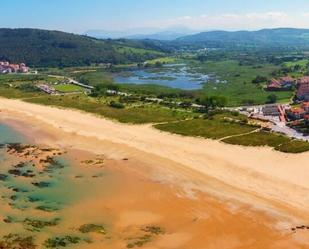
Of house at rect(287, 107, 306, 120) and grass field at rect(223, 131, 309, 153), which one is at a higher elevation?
house at rect(287, 107, 306, 120)

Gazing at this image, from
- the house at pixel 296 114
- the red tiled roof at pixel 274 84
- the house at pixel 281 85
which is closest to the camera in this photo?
the house at pixel 296 114

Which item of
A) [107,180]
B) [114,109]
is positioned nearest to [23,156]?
[107,180]

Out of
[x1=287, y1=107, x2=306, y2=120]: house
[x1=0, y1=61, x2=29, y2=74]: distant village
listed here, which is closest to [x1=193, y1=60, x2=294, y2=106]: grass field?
[x1=287, y1=107, x2=306, y2=120]: house

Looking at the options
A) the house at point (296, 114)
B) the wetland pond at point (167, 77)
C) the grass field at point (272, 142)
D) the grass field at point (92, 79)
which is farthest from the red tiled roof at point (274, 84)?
the grass field at point (272, 142)

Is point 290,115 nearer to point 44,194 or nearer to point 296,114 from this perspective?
point 296,114

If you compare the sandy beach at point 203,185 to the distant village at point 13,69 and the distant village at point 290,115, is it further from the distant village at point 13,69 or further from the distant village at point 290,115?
the distant village at point 13,69

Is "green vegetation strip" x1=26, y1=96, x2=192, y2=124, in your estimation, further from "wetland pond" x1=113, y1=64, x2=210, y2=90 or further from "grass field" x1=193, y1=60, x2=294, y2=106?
"wetland pond" x1=113, y1=64, x2=210, y2=90

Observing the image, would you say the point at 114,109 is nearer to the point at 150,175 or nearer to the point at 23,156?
the point at 23,156
